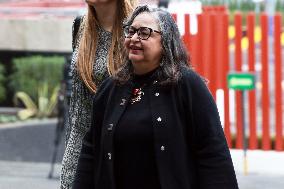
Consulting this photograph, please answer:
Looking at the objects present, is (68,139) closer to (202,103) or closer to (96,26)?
(96,26)

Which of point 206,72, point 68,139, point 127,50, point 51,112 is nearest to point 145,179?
point 127,50

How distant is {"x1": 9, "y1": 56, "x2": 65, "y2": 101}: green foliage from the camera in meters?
15.1

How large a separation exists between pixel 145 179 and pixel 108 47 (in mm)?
971

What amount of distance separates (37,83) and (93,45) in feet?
35.8

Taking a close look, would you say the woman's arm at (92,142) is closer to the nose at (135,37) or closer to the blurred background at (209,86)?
the nose at (135,37)

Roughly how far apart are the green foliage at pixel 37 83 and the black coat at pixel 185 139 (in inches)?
437

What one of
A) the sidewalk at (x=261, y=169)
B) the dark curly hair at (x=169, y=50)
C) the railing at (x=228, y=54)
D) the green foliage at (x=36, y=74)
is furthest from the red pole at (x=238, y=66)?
the dark curly hair at (x=169, y=50)

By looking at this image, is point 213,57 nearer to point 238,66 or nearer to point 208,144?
point 238,66

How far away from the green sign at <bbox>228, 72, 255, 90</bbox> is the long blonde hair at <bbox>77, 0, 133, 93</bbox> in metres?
6.76

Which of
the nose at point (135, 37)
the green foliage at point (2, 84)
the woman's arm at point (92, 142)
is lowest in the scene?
the green foliage at point (2, 84)

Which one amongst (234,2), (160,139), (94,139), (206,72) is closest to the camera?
(160,139)

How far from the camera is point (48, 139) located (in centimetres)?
1266

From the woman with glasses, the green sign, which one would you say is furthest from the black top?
the green sign

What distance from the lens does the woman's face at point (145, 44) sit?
3.77 m
